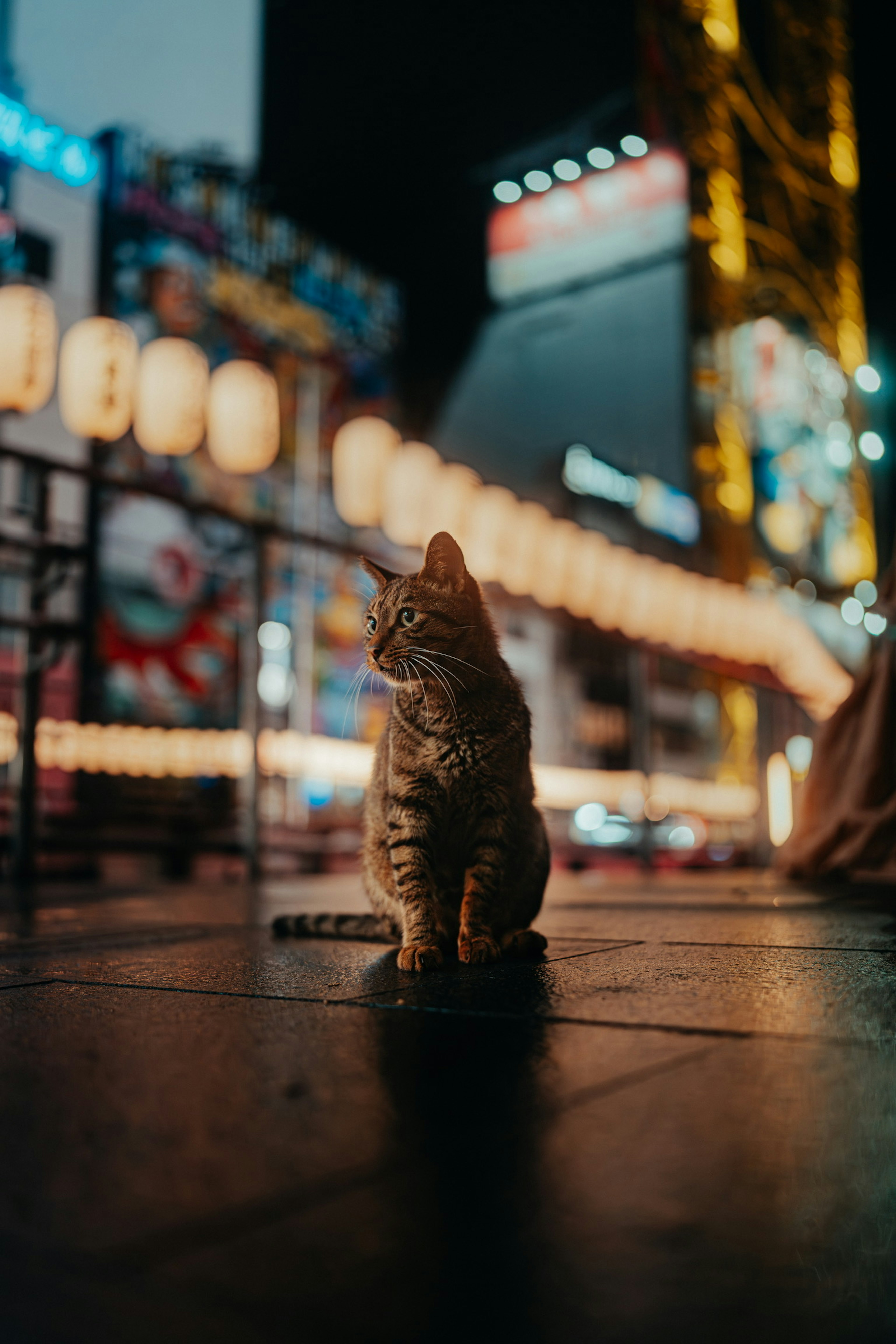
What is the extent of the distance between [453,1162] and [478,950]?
1.04 m

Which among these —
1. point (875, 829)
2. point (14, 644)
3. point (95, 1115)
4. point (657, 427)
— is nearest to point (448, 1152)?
point (95, 1115)

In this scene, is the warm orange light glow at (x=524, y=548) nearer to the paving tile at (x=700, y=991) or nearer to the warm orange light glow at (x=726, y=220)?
the paving tile at (x=700, y=991)

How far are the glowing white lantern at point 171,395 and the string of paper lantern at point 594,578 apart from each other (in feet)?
3.85

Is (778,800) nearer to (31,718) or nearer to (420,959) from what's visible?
(31,718)

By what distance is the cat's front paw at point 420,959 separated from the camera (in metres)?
1.75

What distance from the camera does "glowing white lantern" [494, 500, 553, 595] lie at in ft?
26.0

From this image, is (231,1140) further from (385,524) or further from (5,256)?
(5,256)

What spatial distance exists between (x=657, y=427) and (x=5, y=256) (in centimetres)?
1305

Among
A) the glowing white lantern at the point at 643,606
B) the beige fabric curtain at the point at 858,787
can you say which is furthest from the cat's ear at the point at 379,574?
the glowing white lantern at the point at 643,606

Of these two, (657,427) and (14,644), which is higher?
(657,427)

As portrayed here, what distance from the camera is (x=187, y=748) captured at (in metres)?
10.1

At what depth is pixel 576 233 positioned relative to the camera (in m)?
19.8

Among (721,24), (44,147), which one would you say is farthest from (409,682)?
(721,24)

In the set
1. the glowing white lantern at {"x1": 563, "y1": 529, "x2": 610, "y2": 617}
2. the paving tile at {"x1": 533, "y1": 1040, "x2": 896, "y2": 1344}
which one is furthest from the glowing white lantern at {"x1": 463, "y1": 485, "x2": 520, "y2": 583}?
the paving tile at {"x1": 533, "y1": 1040, "x2": 896, "y2": 1344}
